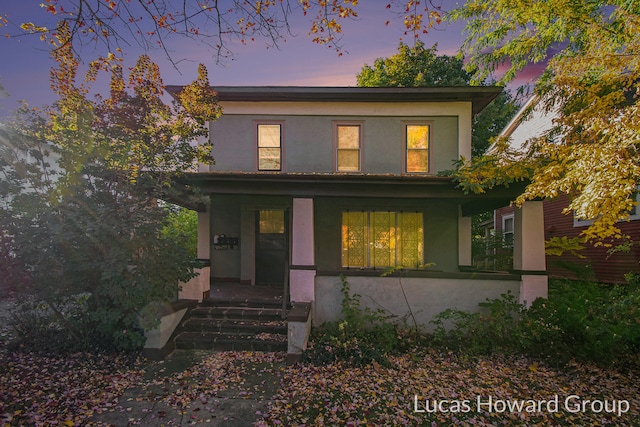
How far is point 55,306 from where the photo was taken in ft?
17.4

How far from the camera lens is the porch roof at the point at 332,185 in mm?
6312

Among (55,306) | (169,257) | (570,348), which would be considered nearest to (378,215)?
(570,348)

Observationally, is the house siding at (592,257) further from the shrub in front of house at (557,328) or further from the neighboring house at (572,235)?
the shrub in front of house at (557,328)

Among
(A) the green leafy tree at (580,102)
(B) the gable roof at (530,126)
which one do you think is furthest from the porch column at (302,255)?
(B) the gable roof at (530,126)

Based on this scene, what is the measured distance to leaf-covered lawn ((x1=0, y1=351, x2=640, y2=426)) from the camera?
367 centimetres

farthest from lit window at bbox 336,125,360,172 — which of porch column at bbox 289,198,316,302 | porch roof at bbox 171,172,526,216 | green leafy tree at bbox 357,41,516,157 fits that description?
green leafy tree at bbox 357,41,516,157

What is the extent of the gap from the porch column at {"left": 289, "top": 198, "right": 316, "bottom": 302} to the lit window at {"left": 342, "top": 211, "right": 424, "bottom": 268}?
2281 millimetres

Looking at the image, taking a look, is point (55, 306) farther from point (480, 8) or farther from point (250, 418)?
point (480, 8)

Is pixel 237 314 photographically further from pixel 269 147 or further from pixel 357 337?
pixel 269 147

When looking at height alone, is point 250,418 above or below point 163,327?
below

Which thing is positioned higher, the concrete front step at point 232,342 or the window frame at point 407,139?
the window frame at point 407,139

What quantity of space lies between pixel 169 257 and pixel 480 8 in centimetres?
814

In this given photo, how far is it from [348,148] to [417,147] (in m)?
1.81

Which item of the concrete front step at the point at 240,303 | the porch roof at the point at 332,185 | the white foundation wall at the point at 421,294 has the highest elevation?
the porch roof at the point at 332,185
